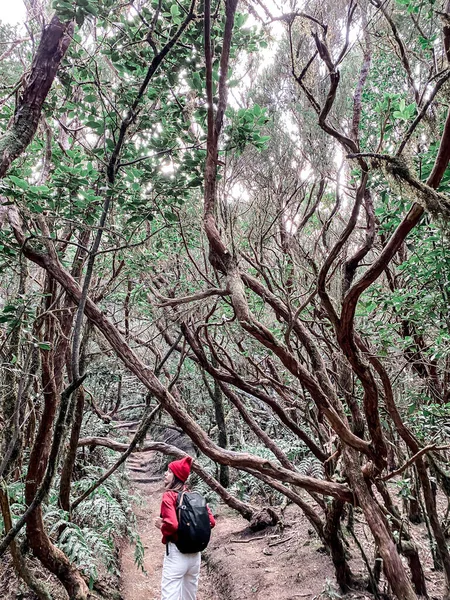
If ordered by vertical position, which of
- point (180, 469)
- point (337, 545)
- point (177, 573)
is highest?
point (180, 469)

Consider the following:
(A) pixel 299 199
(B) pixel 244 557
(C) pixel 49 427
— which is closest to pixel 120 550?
(B) pixel 244 557

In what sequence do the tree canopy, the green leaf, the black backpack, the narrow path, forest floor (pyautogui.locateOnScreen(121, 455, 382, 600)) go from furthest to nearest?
the narrow path → forest floor (pyautogui.locateOnScreen(121, 455, 382, 600)) → the black backpack → the tree canopy → the green leaf

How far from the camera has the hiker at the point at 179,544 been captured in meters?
3.86

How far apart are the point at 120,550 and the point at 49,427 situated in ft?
11.8

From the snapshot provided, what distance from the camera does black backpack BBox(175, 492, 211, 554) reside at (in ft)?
12.6

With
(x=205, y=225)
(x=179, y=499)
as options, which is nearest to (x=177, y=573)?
(x=179, y=499)

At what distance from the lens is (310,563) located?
5.31m

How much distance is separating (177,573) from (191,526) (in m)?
0.52

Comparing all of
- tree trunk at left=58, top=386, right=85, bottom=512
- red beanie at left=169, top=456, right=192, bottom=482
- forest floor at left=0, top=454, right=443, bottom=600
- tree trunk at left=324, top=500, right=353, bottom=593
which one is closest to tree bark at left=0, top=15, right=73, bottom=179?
tree trunk at left=58, top=386, right=85, bottom=512

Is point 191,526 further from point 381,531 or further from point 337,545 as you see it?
point 381,531

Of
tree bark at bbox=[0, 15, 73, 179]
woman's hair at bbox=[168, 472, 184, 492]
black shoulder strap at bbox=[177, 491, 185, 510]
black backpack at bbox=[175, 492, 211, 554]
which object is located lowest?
black backpack at bbox=[175, 492, 211, 554]

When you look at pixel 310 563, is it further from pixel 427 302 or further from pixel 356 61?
pixel 356 61

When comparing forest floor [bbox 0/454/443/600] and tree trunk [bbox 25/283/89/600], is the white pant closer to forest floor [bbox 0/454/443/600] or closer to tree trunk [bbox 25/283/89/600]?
tree trunk [bbox 25/283/89/600]

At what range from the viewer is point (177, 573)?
3.90m
